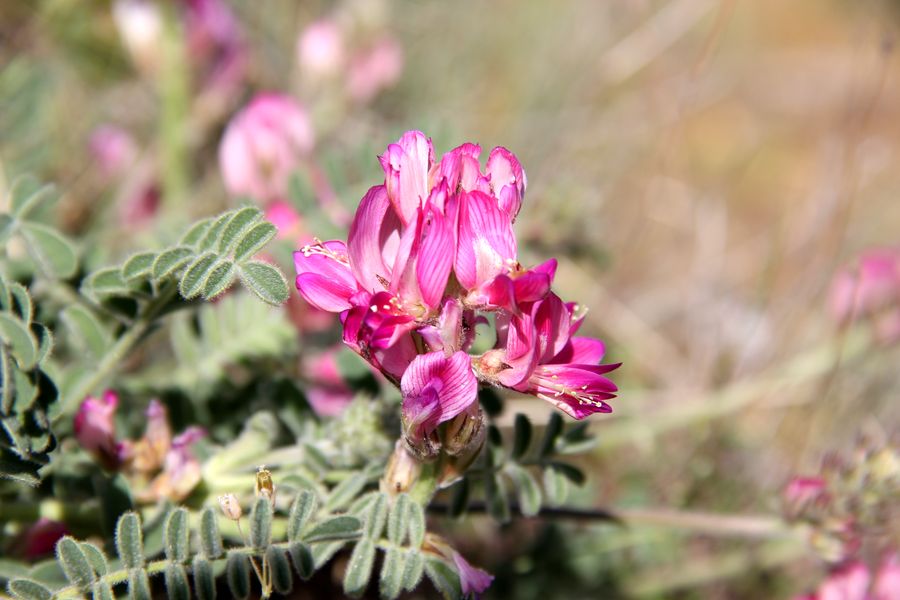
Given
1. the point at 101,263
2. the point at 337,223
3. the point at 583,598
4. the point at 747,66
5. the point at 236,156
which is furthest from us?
the point at 747,66

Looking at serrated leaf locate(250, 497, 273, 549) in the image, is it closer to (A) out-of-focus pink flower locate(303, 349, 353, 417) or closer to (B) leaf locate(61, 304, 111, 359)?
(B) leaf locate(61, 304, 111, 359)

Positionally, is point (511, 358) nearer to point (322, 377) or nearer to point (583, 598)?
point (322, 377)

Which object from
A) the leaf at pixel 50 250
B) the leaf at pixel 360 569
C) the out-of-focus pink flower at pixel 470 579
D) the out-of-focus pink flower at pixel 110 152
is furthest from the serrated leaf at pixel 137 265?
the out-of-focus pink flower at pixel 110 152

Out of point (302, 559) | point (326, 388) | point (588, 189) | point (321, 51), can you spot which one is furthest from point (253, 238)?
point (321, 51)

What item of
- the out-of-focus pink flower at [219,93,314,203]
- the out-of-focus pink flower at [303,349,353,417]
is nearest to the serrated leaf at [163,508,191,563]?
the out-of-focus pink flower at [303,349,353,417]

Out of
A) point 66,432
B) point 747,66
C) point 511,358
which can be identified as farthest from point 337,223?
point 747,66
